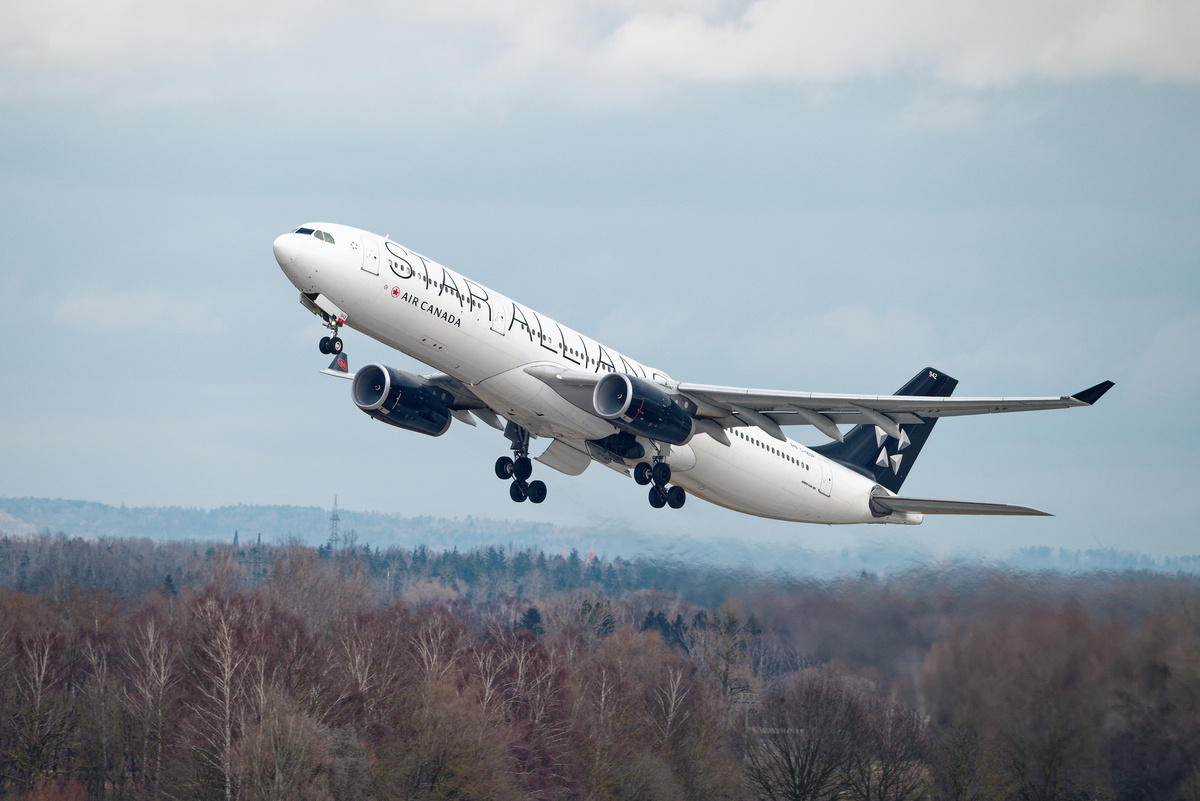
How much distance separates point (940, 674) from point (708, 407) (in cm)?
1674

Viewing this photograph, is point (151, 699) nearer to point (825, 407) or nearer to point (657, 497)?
point (657, 497)

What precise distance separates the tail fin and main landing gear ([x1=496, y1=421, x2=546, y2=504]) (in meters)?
10.4

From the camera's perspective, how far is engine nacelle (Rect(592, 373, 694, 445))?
33.2m

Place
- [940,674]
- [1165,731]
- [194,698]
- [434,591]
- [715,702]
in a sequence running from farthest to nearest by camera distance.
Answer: [434,591] < [715,702] < [194,698] < [940,674] < [1165,731]

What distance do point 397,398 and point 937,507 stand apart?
1705 cm

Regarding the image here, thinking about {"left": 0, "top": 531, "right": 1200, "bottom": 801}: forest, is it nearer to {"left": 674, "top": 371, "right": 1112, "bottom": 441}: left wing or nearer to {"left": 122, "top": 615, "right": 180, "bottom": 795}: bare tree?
{"left": 122, "top": 615, "right": 180, "bottom": 795}: bare tree

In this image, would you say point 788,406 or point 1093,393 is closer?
point 1093,393

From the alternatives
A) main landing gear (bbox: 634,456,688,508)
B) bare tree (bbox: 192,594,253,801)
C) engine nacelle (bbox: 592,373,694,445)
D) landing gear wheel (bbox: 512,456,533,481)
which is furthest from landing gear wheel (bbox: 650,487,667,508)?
bare tree (bbox: 192,594,253,801)

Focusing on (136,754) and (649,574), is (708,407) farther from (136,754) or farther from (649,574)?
(136,754)

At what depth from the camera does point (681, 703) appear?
5859 cm

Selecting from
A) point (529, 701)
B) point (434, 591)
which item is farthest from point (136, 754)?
point (434, 591)

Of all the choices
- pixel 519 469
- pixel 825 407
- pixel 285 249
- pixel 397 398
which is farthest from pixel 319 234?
pixel 825 407

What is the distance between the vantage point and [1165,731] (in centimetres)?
4306

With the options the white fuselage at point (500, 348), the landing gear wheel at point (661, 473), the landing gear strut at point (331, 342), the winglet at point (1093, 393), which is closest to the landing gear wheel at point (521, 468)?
the white fuselage at point (500, 348)
